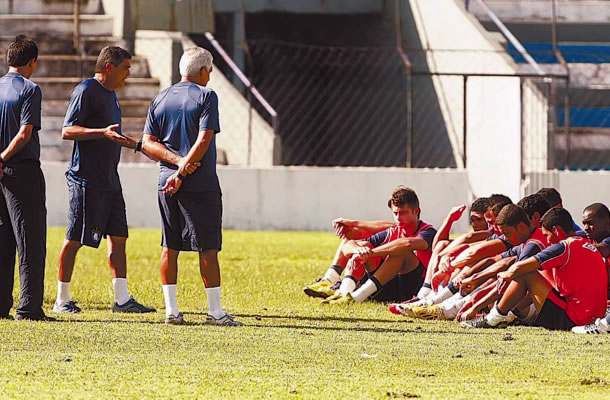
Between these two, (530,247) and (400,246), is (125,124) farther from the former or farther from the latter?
(530,247)

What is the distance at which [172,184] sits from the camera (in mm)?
Answer: 9602

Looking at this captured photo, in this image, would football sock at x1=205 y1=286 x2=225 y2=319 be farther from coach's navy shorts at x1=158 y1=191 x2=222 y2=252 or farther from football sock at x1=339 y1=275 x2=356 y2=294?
football sock at x1=339 y1=275 x2=356 y2=294

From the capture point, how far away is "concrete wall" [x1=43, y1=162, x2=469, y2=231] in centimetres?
2239

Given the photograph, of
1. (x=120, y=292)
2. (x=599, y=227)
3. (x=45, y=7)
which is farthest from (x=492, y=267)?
(x=45, y=7)

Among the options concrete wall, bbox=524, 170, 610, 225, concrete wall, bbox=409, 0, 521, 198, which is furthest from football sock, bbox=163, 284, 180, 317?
concrete wall, bbox=409, 0, 521, 198

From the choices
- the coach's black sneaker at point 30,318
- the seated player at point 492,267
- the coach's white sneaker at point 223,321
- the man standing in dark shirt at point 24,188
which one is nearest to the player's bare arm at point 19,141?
the man standing in dark shirt at point 24,188

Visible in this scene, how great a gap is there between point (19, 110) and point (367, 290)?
3484mm

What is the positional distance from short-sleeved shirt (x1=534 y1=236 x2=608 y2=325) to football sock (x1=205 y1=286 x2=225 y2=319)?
222 cm

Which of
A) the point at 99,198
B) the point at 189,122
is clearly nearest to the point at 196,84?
the point at 189,122

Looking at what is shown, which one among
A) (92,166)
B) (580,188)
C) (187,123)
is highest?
(187,123)

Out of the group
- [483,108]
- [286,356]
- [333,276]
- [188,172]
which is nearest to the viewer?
[286,356]

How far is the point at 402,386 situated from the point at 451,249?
405 centimetres

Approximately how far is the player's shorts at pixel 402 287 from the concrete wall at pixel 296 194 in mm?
10245

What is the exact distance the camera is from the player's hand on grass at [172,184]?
9578 millimetres
